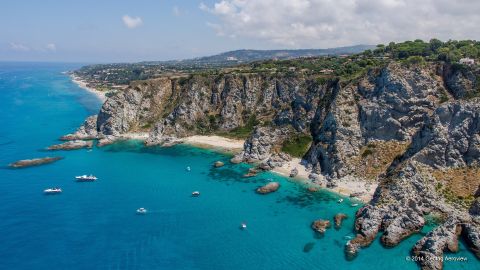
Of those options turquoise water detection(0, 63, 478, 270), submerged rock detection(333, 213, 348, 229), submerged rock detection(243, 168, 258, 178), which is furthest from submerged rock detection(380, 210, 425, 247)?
submerged rock detection(243, 168, 258, 178)

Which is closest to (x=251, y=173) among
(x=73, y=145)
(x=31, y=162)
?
(x=31, y=162)

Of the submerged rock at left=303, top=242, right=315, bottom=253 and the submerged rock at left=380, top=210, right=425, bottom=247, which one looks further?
the submerged rock at left=380, top=210, right=425, bottom=247

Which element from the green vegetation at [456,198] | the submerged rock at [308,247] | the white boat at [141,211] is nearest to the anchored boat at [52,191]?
the white boat at [141,211]

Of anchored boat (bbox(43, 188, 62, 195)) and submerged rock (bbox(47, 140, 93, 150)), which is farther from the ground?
submerged rock (bbox(47, 140, 93, 150))

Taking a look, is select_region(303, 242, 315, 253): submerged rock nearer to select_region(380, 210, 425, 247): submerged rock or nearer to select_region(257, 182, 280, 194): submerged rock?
select_region(380, 210, 425, 247): submerged rock

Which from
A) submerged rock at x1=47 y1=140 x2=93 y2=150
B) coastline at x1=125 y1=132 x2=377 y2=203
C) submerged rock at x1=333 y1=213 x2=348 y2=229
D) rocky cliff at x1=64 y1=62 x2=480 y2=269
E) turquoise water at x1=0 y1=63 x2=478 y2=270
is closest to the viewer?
turquoise water at x1=0 y1=63 x2=478 y2=270

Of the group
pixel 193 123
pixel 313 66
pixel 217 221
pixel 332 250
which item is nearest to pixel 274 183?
pixel 217 221
